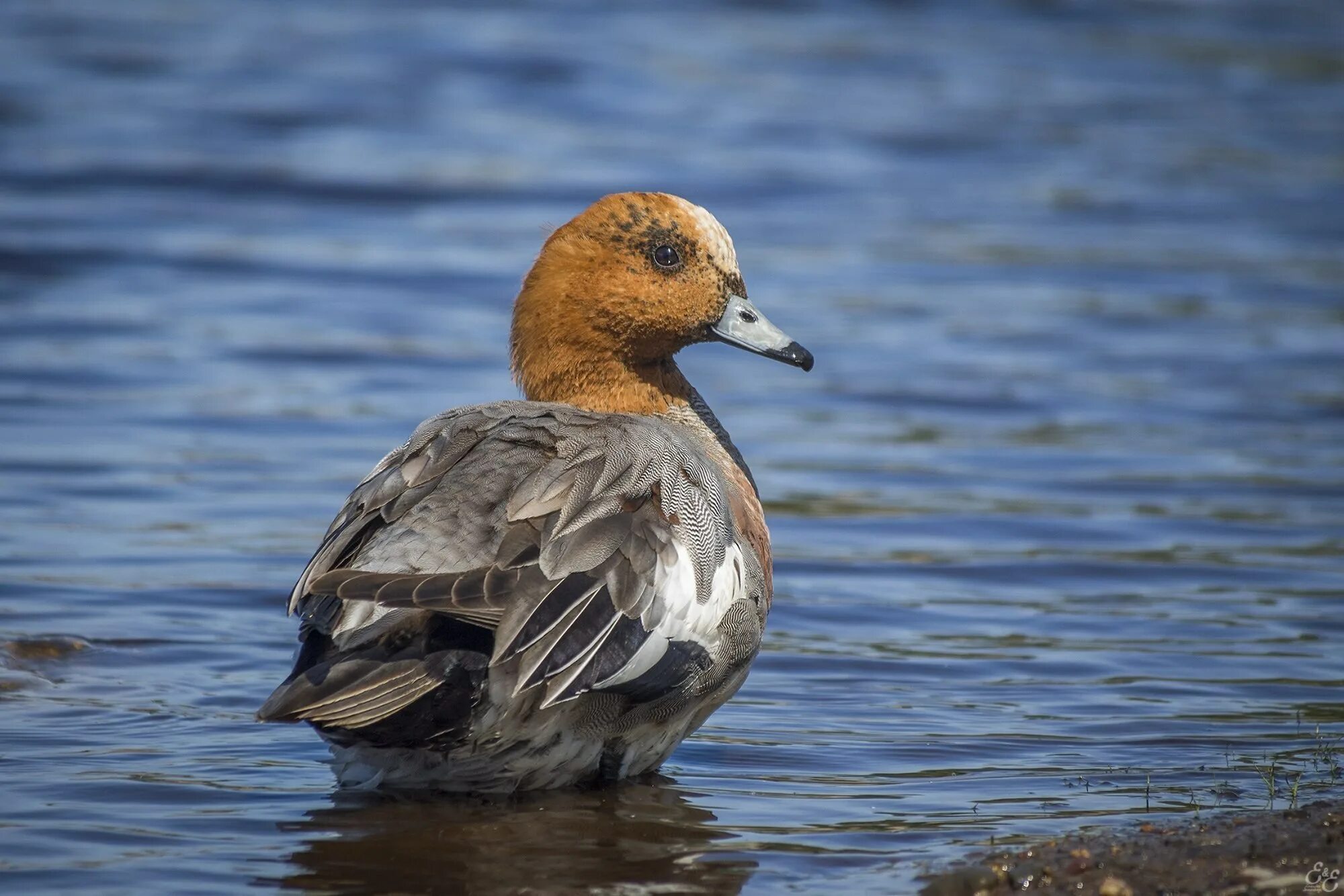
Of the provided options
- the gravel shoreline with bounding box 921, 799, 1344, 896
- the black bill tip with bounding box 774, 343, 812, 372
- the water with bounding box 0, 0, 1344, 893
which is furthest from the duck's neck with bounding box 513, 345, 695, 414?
the gravel shoreline with bounding box 921, 799, 1344, 896

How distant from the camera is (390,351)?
11289 mm

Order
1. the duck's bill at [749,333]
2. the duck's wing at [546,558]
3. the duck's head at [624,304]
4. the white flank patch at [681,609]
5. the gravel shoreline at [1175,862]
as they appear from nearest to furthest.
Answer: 1. the gravel shoreline at [1175,862]
2. the duck's wing at [546,558]
3. the white flank patch at [681,609]
4. the duck's head at [624,304]
5. the duck's bill at [749,333]

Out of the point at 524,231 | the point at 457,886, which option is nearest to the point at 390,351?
the point at 524,231

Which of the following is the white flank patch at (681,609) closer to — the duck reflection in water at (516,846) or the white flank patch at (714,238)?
the duck reflection in water at (516,846)

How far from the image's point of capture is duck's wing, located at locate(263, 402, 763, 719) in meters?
4.51

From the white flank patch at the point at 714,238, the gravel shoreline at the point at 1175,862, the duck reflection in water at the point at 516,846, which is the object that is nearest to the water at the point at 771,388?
the duck reflection in water at the point at 516,846

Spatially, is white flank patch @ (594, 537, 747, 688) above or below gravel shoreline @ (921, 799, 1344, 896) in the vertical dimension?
above

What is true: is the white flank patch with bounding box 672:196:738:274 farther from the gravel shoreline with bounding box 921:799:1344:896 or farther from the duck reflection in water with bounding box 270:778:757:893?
the gravel shoreline with bounding box 921:799:1344:896

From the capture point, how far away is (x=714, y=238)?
240 inches

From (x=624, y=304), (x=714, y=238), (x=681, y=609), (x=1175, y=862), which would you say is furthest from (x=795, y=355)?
(x=1175, y=862)

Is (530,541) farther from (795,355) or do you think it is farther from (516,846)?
(795,355)

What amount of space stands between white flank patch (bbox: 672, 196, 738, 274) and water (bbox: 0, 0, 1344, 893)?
4.97 ft

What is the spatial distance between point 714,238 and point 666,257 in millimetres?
183

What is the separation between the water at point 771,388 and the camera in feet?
17.3
